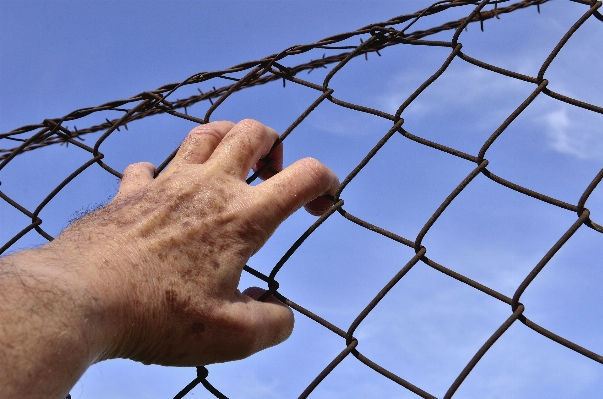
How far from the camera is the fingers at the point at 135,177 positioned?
1793mm

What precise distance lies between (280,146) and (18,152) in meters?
1.00

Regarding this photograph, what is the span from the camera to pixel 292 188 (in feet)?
5.13

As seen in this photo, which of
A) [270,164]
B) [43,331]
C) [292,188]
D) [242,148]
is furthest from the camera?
[270,164]

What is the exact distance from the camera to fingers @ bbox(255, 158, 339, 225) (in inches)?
61.1

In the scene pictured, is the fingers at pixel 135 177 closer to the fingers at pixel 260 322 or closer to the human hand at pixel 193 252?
the human hand at pixel 193 252

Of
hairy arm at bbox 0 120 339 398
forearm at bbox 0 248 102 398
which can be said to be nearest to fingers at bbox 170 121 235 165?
hairy arm at bbox 0 120 339 398

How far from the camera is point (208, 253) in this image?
4.89 ft

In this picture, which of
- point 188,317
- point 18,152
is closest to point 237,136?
point 188,317

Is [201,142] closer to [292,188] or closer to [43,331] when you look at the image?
[292,188]

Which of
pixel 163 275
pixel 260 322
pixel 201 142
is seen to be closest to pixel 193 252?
pixel 163 275

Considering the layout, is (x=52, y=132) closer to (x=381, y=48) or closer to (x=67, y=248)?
(x=67, y=248)

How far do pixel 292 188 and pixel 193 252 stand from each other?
26cm

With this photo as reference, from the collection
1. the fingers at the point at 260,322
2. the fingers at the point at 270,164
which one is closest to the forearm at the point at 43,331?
the fingers at the point at 260,322

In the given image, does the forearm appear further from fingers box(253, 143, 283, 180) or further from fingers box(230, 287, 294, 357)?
fingers box(253, 143, 283, 180)
